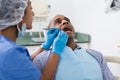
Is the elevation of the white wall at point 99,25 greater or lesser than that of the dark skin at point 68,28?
lesser

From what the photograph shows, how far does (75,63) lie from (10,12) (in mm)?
626

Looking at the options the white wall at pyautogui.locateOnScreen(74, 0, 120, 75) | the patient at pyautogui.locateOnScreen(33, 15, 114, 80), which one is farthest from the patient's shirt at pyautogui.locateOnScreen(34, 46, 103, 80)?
the white wall at pyautogui.locateOnScreen(74, 0, 120, 75)

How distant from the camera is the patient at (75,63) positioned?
64.7 inches

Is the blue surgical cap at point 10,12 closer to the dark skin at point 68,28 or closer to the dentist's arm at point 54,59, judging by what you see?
the dentist's arm at point 54,59

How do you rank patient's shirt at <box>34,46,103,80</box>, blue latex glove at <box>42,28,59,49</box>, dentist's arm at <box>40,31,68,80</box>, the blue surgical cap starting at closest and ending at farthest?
the blue surgical cap → dentist's arm at <box>40,31,68,80</box> → patient's shirt at <box>34,46,103,80</box> → blue latex glove at <box>42,28,59,49</box>

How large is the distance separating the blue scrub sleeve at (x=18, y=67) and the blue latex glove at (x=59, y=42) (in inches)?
12.7

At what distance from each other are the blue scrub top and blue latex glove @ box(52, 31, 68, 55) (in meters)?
0.32

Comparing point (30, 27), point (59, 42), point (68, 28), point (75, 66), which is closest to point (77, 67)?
point (75, 66)

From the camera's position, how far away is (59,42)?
5.38 feet

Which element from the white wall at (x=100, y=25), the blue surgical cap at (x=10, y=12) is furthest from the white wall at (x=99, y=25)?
the blue surgical cap at (x=10, y=12)

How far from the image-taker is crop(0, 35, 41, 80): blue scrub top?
1193 millimetres

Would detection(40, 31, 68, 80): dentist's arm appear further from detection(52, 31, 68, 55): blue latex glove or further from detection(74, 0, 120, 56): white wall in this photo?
detection(74, 0, 120, 56): white wall

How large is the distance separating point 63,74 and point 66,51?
20 centimetres

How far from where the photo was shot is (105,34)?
3.01 m
